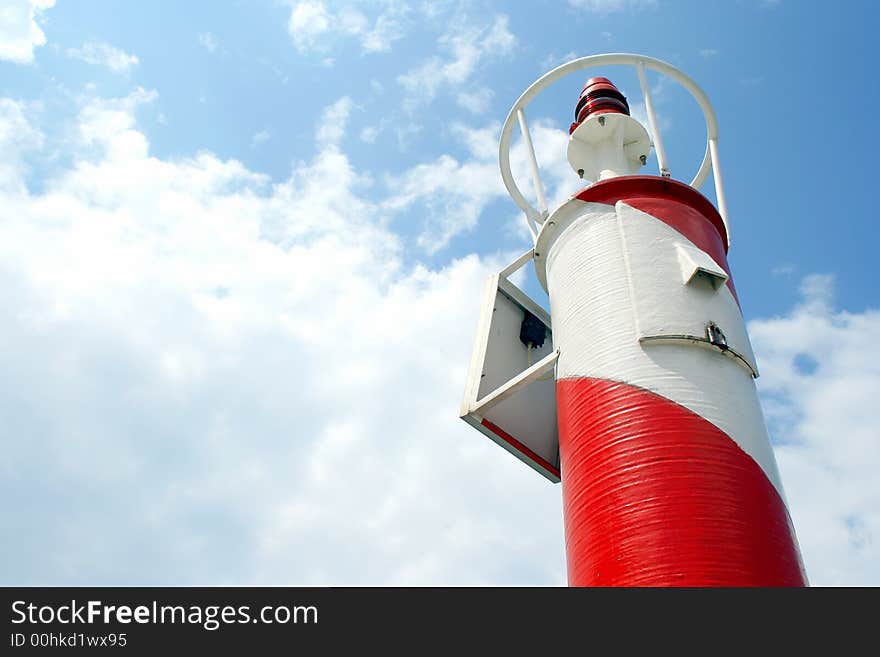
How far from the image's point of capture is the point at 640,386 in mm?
6895

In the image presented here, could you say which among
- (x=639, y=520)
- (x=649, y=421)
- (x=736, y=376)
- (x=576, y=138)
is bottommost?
(x=639, y=520)

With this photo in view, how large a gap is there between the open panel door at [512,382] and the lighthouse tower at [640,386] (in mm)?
19

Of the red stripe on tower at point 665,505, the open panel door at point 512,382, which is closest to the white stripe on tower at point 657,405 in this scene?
the red stripe on tower at point 665,505

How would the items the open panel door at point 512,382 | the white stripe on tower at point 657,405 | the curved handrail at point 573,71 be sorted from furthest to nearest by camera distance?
the curved handrail at point 573,71
the open panel door at point 512,382
the white stripe on tower at point 657,405

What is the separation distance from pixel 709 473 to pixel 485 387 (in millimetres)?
3046

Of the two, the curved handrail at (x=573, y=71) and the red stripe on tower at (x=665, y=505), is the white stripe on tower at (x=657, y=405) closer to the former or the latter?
the red stripe on tower at (x=665, y=505)

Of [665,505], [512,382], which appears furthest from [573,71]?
[665,505]

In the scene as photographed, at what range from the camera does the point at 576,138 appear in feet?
35.8

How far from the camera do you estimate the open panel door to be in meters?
8.50

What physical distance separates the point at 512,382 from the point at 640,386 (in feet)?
5.87

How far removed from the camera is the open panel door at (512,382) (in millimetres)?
8500
